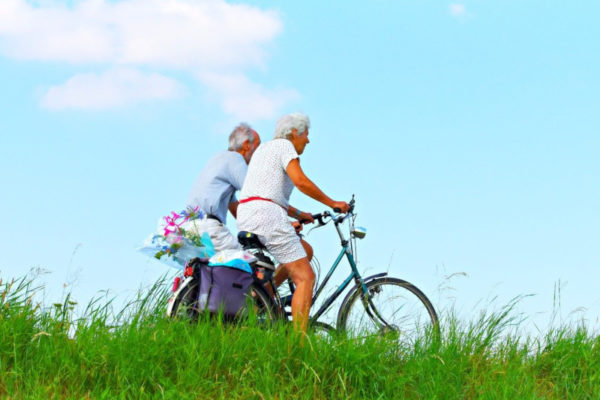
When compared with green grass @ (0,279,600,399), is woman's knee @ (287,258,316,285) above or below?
above

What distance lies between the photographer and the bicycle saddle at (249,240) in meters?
6.69

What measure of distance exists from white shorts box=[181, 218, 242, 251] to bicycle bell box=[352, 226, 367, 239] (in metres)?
1.52

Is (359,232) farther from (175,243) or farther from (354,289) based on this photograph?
(175,243)

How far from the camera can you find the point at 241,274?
6684 mm

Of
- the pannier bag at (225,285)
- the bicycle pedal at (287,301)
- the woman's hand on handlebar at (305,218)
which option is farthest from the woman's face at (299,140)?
the bicycle pedal at (287,301)

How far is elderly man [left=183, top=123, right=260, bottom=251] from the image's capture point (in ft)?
27.0

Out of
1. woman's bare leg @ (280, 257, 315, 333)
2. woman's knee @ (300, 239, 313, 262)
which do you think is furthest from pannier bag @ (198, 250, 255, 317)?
woman's knee @ (300, 239, 313, 262)

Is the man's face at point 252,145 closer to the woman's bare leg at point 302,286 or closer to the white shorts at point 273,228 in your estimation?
the white shorts at point 273,228

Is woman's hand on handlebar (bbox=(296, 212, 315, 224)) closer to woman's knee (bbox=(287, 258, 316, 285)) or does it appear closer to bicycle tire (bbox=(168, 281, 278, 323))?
woman's knee (bbox=(287, 258, 316, 285))

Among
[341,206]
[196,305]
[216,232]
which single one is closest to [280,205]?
[341,206]

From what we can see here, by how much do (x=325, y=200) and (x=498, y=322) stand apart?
6.09ft

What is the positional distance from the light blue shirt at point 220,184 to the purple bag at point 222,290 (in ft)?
5.63

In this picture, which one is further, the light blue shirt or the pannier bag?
the light blue shirt

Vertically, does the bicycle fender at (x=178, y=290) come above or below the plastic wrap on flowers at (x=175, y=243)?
below
